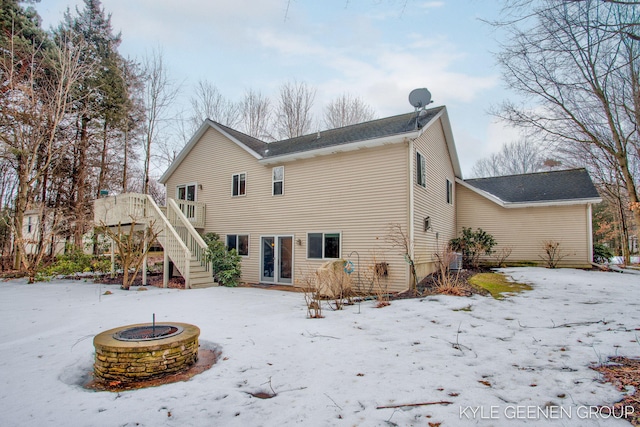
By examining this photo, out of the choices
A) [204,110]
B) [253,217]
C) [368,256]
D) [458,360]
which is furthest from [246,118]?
[458,360]

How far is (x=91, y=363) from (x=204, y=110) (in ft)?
73.4

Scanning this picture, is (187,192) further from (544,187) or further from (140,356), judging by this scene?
(544,187)

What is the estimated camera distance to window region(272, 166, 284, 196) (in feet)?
40.8

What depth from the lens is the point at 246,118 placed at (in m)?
24.5

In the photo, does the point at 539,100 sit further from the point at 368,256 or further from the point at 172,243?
the point at 172,243

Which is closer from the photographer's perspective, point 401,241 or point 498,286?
point 498,286

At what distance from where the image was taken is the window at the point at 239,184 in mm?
13359

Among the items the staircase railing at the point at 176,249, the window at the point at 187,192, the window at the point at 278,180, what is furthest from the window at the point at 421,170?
the window at the point at 187,192

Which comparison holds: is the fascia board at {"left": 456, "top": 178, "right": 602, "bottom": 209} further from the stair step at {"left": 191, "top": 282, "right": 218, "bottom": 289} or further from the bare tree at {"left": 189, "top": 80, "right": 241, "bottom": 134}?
the bare tree at {"left": 189, "top": 80, "right": 241, "bottom": 134}

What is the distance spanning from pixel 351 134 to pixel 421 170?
2.78 m

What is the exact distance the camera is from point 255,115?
2452 cm

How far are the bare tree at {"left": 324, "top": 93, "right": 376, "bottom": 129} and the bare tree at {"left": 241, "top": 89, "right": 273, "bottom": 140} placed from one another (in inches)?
184

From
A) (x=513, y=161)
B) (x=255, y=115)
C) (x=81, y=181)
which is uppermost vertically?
(x=255, y=115)

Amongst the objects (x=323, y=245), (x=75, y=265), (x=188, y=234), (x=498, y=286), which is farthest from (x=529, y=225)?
(x=75, y=265)
